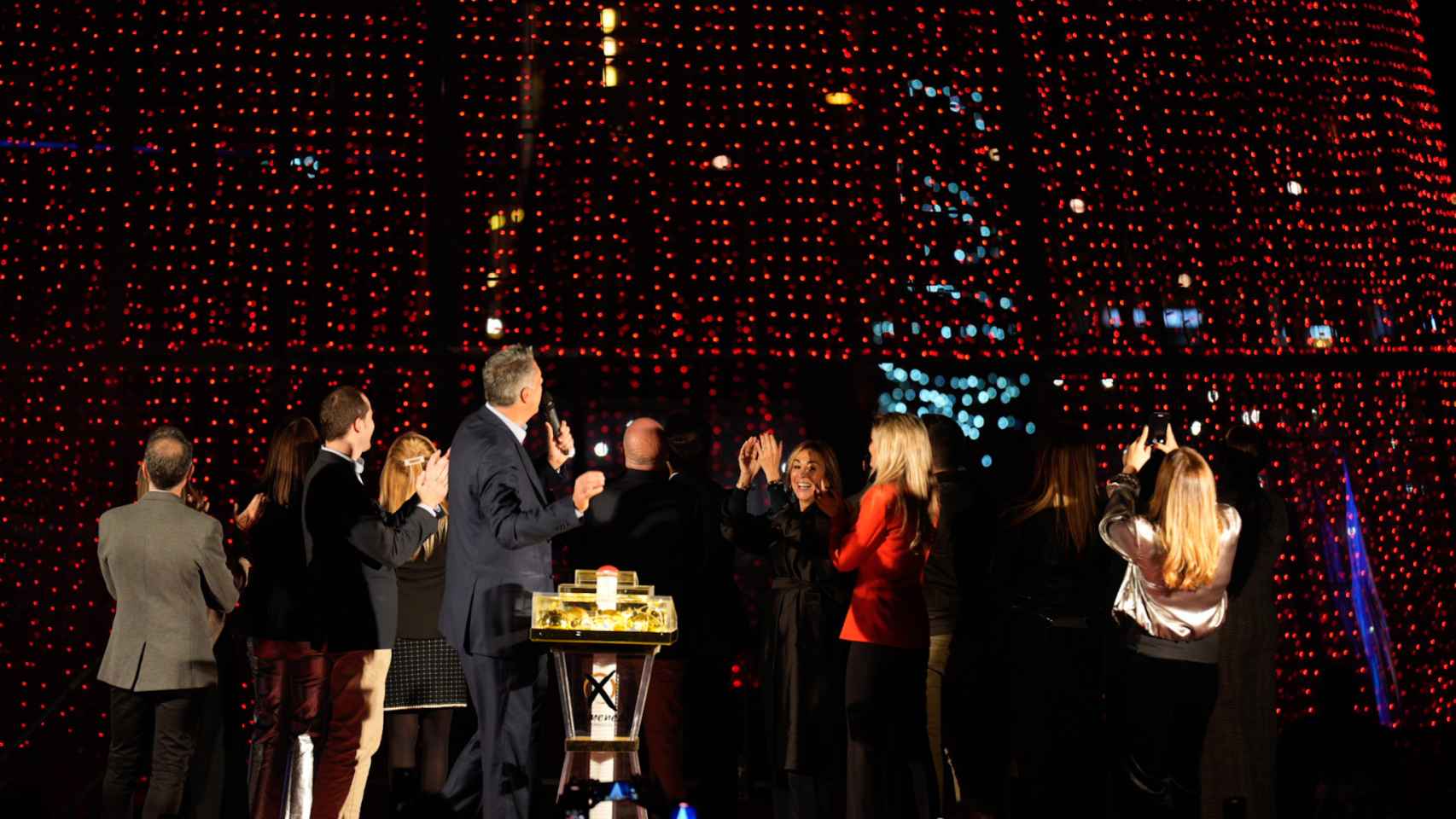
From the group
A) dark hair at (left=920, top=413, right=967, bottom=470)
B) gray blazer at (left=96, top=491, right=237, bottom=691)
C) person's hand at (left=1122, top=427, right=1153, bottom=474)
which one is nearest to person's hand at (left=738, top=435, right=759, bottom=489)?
dark hair at (left=920, top=413, right=967, bottom=470)

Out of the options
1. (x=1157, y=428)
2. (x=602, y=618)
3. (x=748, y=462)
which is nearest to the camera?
(x=602, y=618)

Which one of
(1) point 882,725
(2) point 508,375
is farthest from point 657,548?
(1) point 882,725

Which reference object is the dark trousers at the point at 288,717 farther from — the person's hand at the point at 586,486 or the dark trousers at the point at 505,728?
the person's hand at the point at 586,486

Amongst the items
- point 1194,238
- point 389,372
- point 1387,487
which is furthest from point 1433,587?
point 389,372

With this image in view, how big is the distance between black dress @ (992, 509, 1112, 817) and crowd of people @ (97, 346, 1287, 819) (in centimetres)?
1

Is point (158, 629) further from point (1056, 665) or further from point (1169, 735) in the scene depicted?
point (1169, 735)

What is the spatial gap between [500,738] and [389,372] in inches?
97.0

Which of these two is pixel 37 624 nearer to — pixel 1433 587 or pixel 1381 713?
pixel 1381 713

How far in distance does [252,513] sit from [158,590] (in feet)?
1.77

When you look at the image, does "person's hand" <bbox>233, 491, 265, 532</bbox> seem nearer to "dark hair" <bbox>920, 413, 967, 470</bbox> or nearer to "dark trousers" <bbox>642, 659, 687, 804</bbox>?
"dark trousers" <bbox>642, 659, 687, 804</bbox>

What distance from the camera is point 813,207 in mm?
6969

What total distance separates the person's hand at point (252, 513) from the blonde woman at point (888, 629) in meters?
2.35

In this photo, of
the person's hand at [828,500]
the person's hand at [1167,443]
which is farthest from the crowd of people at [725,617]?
the person's hand at [1167,443]

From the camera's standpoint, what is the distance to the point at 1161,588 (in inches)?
183
